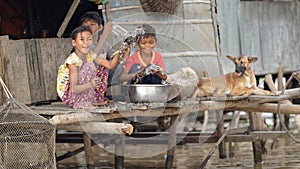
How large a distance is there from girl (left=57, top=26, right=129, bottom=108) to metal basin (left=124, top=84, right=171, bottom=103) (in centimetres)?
36

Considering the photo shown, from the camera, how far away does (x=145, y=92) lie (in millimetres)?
8438

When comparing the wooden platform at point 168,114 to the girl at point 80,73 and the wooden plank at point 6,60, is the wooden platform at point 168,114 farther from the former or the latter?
the wooden plank at point 6,60

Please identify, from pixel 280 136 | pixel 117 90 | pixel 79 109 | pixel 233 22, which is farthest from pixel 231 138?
pixel 79 109

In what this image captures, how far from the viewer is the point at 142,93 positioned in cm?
844

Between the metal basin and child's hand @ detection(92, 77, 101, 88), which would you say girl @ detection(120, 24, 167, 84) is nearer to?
the metal basin

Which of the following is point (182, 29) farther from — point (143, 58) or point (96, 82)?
point (96, 82)

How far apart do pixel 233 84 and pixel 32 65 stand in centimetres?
242

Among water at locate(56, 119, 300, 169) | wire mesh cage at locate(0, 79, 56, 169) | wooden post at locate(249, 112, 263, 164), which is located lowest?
water at locate(56, 119, 300, 169)

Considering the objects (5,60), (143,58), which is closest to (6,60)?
(5,60)

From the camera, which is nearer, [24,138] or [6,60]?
[24,138]

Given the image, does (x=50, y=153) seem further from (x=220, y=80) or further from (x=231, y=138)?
(x=231, y=138)

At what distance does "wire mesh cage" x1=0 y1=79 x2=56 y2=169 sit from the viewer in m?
7.70

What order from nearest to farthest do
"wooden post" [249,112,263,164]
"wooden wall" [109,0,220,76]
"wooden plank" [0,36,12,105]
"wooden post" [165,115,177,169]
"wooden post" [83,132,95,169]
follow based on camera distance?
1. "wooden plank" [0,36,12,105]
2. "wooden wall" [109,0,220,76]
3. "wooden post" [83,132,95,169]
4. "wooden post" [165,115,177,169]
5. "wooden post" [249,112,263,164]

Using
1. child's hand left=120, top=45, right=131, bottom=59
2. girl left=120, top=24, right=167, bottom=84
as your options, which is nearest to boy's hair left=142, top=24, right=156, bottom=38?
girl left=120, top=24, right=167, bottom=84
